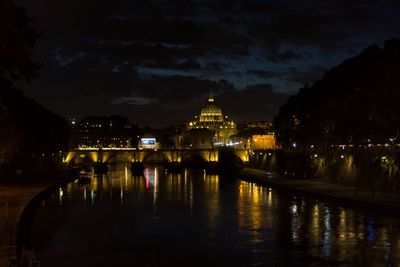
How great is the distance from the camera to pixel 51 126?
85.9m

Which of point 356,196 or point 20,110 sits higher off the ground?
point 20,110

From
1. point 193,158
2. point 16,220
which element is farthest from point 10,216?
point 193,158

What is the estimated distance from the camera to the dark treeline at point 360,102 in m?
50.6

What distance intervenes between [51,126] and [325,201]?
46.1m

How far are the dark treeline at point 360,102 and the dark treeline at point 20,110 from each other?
26.9 metres

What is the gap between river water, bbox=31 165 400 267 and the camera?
1116 inches

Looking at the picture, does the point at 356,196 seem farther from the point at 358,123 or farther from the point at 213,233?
the point at 213,233

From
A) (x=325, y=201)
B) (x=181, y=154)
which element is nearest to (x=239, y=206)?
(x=325, y=201)

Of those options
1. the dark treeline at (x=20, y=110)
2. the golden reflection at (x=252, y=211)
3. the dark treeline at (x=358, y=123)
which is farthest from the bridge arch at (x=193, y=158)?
the golden reflection at (x=252, y=211)

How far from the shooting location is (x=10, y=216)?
34.1m

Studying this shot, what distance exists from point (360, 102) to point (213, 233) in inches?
922

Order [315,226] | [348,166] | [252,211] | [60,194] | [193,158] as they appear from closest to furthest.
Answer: [315,226] → [252,211] → [348,166] → [60,194] → [193,158]

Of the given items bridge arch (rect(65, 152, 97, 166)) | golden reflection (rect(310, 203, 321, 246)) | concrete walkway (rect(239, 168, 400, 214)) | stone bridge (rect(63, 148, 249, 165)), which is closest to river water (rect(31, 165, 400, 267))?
golden reflection (rect(310, 203, 321, 246))

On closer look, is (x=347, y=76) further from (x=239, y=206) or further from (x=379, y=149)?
(x=239, y=206)
